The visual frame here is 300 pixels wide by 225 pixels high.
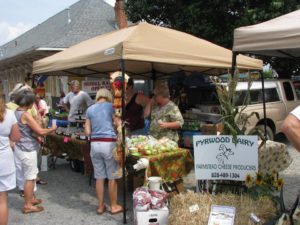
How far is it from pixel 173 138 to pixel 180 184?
2.18 feet

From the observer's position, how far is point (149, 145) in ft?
17.7

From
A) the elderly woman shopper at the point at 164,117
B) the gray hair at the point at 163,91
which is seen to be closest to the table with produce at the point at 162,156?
the elderly woman shopper at the point at 164,117

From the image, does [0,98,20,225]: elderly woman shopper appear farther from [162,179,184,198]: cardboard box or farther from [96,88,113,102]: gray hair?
[162,179,184,198]: cardboard box

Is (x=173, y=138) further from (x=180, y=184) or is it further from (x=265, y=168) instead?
(x=265, y=168)

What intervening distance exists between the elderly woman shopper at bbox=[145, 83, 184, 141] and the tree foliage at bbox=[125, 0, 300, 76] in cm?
667

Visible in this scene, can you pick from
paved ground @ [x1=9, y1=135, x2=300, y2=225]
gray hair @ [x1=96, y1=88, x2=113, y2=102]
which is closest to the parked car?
paved ground @ [x1=9, y1=135, x2=300, y2=225]

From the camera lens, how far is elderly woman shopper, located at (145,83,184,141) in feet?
18.5

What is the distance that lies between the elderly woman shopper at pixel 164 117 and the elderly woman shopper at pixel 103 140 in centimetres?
72

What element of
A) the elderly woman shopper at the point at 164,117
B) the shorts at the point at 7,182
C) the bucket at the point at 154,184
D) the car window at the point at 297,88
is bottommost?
the bucket at the point at 154,184

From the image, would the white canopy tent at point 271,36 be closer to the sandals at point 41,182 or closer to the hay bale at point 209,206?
the hay bale at point 209,206

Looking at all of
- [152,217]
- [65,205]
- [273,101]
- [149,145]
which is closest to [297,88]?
[273,101]

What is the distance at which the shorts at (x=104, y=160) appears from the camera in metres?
5.27

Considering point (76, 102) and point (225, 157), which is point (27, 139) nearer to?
point (225, 157)

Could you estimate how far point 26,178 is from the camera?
5.53m
